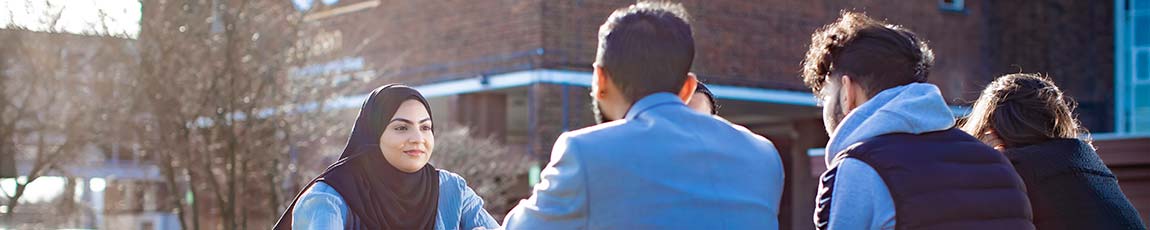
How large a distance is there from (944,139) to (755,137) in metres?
0.64

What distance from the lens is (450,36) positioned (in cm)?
2134

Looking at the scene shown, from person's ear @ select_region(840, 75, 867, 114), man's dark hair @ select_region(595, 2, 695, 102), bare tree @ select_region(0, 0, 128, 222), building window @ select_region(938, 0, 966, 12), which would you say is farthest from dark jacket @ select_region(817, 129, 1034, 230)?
building window @ select_region(938, 0, 966, 12)

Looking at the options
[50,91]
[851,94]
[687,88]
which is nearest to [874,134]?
[851,94]

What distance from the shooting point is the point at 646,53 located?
3.12 metres

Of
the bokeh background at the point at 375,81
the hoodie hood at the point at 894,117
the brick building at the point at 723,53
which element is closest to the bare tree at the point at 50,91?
the bokeh background at the point at 375,81

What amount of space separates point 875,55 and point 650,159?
949mm

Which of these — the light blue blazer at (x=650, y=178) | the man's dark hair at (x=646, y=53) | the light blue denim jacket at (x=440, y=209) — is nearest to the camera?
the light blue blazer at (x=650, y=178)

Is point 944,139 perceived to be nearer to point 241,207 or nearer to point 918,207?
point 918,207

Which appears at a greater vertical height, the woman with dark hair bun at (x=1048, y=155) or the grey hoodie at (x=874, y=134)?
the grey hoodie at (x=874, y=134)

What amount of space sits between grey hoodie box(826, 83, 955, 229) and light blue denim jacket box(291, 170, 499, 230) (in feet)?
6.08

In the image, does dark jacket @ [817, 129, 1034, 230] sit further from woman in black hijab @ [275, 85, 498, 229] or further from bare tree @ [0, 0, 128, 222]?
bare tree @ [0, 0, 128, 222]

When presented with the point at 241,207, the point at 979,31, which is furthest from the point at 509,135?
the point at 979,31

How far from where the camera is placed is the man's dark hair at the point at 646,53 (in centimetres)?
312

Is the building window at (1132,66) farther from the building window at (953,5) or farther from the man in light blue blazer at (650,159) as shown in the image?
the man in light blue blazer at (650,159)
